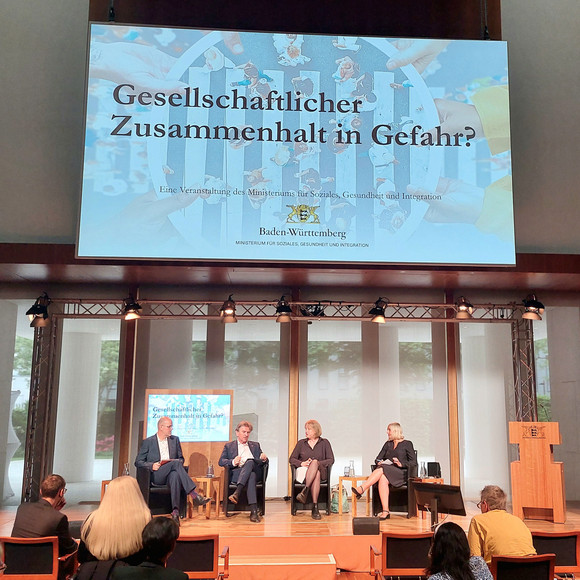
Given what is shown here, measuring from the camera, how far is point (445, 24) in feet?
30.2

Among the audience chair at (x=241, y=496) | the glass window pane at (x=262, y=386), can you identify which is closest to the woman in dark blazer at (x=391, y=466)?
the audience chair at (x=241, y=496)

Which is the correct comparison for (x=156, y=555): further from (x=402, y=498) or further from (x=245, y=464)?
(x=402, y=498)

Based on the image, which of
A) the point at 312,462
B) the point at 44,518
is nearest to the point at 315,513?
the point at 312,462

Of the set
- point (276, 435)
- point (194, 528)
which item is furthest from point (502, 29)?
point (194, 528)

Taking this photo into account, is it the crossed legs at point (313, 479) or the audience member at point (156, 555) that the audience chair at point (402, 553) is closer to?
the audience member at point (156, 555)

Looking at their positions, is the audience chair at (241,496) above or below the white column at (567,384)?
below

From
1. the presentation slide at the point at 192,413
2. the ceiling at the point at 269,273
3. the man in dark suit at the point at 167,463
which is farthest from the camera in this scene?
the presentation slide at the point at 192,413

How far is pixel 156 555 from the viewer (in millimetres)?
2965

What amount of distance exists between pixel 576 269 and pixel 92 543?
707 cm

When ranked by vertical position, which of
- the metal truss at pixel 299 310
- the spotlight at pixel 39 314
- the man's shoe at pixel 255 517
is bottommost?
the man's shoe at pixel 255 517

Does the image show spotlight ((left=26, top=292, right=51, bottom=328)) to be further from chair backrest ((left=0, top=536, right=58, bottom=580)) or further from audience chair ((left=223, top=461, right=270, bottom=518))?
chair backrest ((left=0, top=536, right=58, bottom=580))

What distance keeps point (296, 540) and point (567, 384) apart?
5.03 meters

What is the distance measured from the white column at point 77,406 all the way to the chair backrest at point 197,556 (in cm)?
503

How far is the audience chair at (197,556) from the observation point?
459 cm
